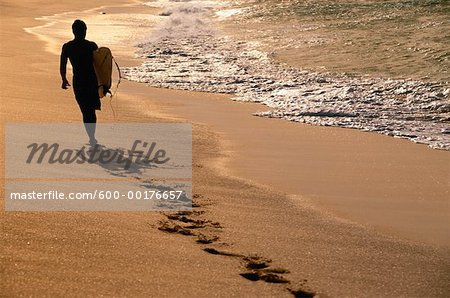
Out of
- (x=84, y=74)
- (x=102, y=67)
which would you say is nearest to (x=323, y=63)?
(x=102, y=67)

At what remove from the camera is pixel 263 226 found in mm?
5871

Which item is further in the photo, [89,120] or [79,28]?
[89,120]

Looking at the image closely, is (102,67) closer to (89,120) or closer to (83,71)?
(83,71)

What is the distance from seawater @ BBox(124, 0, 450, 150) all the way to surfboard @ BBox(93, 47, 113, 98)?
308 cm

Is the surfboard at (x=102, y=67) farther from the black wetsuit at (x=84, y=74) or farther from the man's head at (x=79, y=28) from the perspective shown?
the man's head at (x=79, y=28)

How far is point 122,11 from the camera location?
1422 inches

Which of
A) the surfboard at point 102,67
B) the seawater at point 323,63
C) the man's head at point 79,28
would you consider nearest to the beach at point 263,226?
the surfboard at point 102,67

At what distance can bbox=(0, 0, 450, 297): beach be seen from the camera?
4.62 metres

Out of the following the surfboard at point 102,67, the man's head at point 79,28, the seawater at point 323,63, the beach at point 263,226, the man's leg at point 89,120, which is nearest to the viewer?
the beach at point 263,226

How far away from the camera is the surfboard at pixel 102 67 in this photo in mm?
8677

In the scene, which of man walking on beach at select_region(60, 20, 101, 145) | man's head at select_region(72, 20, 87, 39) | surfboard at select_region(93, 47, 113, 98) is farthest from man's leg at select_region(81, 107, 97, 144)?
man's head at select_region(72, 20, 87, 39)

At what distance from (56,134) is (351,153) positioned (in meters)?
3.28

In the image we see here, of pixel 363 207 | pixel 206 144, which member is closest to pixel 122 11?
pixel 206 144

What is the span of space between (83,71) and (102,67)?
0.22 meters
